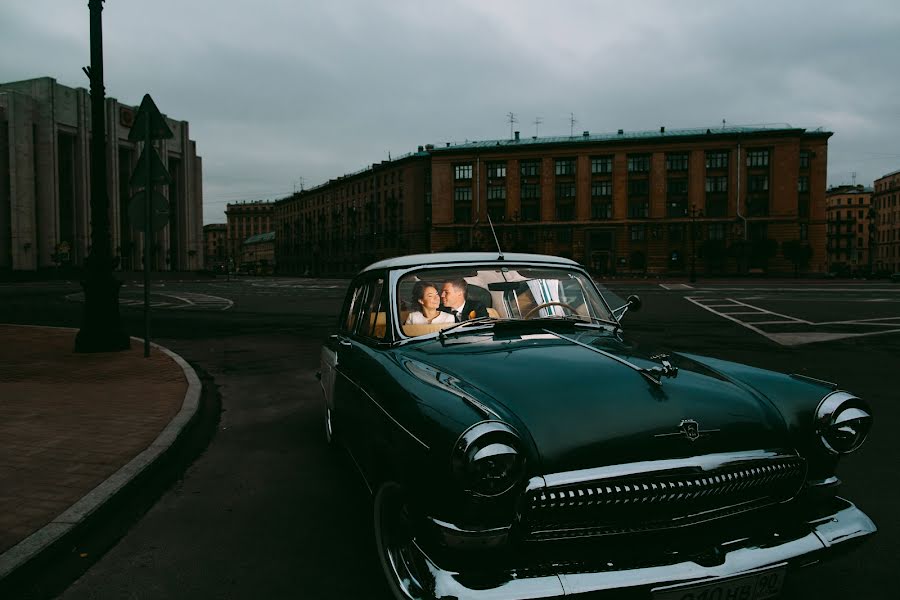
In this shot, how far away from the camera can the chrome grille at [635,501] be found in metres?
2.15

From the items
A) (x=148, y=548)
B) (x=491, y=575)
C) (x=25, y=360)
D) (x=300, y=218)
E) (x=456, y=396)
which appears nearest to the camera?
Result: (x=491, y=575)

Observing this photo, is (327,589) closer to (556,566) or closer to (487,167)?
(556,566)

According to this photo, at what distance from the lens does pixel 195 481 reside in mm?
4387

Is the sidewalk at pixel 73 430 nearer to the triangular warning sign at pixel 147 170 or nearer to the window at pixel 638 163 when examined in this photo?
the triangular warning sign at pixel 147 170

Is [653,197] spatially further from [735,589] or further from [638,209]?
[735,589]

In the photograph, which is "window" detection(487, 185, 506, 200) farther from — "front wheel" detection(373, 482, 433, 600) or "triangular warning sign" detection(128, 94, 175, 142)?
"front wheel" detection(373, 482, 433, 600)

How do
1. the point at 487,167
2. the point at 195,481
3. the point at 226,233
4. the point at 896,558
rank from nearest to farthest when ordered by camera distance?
1. the point at 896,558
2. the point at 195,481
3. the point at 487,167
4. the point at 226,233

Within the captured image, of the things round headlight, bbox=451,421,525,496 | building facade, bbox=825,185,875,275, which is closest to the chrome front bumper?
round headlight, bbox=451,421,525,496

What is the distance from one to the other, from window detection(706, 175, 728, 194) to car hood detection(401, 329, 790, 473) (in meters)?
82.8

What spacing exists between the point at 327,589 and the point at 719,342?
1069 cm

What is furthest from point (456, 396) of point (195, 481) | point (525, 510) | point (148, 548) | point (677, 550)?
point (195, 481)

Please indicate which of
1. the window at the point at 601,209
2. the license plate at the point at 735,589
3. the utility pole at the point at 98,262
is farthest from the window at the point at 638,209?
the license plate at the point at 735,589

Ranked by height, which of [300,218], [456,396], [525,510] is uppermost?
[300,218]

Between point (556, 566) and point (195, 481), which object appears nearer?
point (556, 566)
